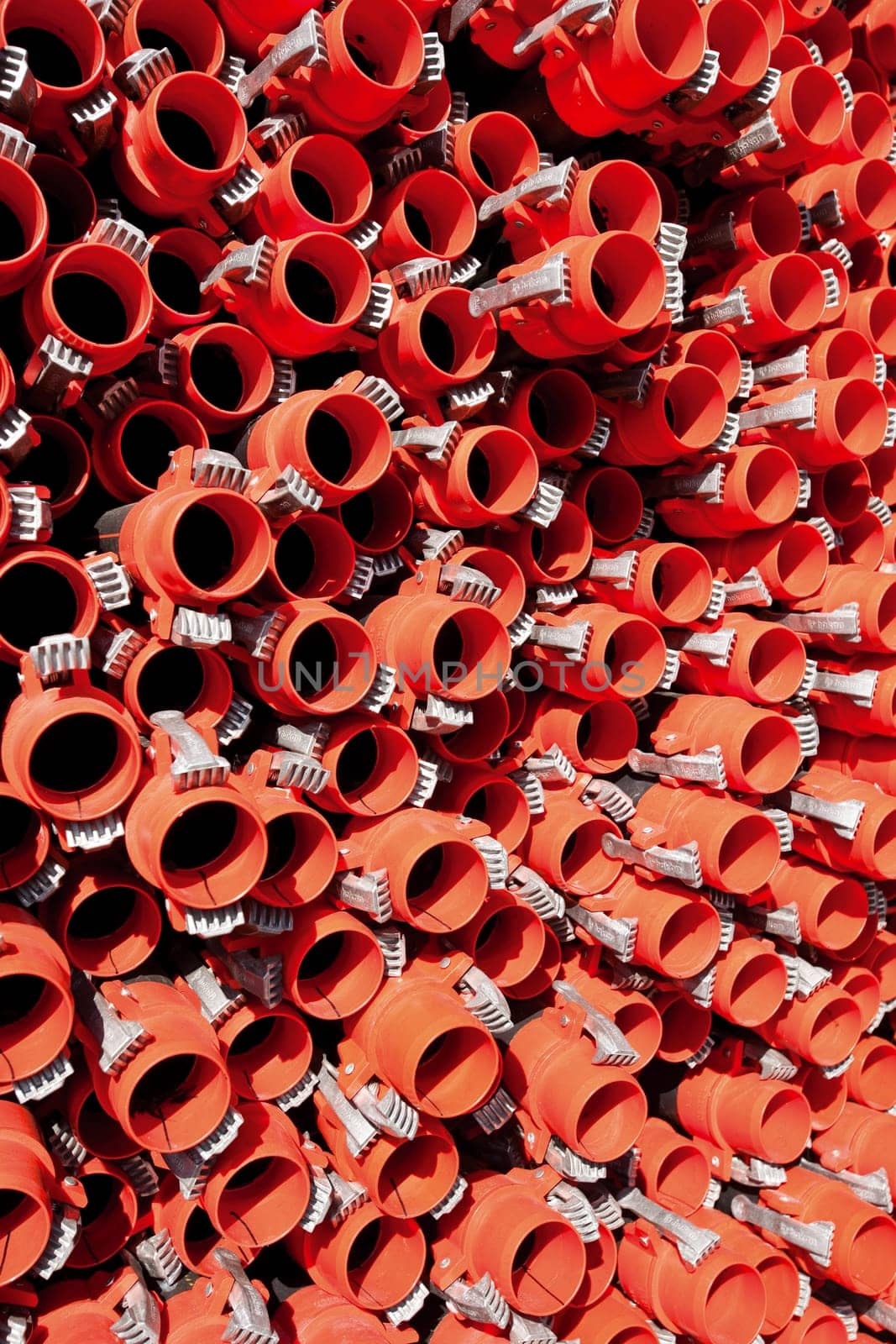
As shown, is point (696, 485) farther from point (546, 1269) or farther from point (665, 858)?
point (546, 1269)

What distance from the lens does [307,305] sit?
5.50 ft

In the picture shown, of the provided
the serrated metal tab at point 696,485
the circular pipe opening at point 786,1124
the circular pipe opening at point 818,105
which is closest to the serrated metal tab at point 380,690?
the serrated metal tab at point 696,485

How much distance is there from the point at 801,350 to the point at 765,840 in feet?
3.81

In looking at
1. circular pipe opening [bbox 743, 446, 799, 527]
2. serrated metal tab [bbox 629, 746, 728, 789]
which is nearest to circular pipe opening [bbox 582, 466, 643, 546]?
circular pipe opening [bbox 743, 446, 799, 527]

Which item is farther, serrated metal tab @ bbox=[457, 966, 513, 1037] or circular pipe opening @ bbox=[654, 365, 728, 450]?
circular pipe opening @ bbox=[654, 365, 728, 450]

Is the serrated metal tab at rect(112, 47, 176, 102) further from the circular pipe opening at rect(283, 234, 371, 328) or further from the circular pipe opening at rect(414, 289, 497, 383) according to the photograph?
the circular pipe opening at rect(414, 289, 497, 383)

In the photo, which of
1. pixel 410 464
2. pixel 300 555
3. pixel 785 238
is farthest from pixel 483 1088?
pixel 785 238

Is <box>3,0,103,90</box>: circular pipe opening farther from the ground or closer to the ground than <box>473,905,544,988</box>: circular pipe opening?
farther from the ground

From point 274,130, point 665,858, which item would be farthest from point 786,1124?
point 274,130

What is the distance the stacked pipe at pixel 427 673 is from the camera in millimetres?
1402

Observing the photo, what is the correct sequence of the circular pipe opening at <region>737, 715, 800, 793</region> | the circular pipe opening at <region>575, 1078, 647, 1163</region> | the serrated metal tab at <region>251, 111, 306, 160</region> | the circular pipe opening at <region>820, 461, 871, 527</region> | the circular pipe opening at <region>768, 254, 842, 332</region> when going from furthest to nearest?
the circular pipe opening at <region>820, 461, 871, 527</region> < the circular pipe opening at <region>768, 254, 842, 332</region> < the circular pipe opening at <region>737, 715, 800, 793</region> < the circular pipe opening at <region>575, 1078, 647, 1163</region> < the serrated metal tab at <region>251, 111, 306, 160</region>

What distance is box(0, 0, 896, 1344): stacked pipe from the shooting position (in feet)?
4.60

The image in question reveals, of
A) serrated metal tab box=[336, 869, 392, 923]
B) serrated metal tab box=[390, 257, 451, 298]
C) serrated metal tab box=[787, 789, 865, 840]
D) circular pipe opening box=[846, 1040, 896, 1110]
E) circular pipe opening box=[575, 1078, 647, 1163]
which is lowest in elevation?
circular pipe opening box=[846, 1040, 896, 1110]

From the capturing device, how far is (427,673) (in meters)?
1.57
